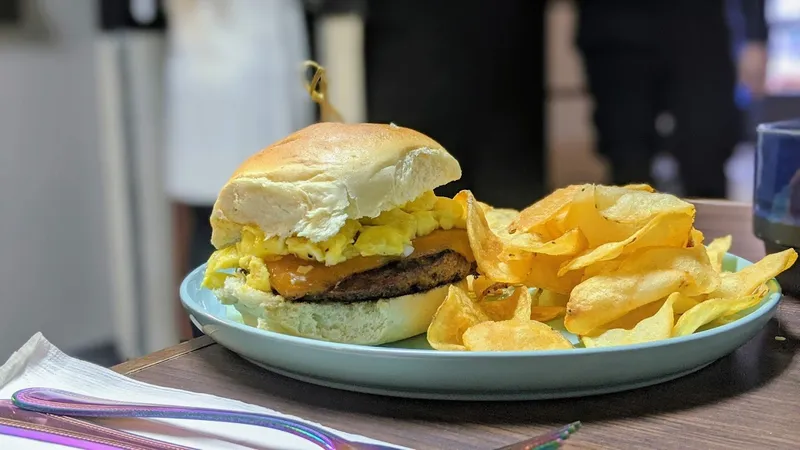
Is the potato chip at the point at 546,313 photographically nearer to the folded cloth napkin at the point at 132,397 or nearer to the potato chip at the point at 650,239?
the potato chip at the point at 650,239

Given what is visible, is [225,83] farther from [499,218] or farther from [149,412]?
[149,412]

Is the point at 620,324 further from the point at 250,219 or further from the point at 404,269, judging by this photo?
the point at 250,219

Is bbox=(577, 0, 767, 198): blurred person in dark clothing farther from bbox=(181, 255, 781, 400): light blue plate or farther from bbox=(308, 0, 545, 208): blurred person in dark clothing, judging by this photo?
bbox=(181, 255, 781, 400): light blue plate

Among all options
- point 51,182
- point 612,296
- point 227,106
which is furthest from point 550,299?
point 51,182

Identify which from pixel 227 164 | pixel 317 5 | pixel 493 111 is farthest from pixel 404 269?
pixel 493 111

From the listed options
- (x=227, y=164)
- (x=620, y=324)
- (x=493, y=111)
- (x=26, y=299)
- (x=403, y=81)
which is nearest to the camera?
(x=620, y=324)

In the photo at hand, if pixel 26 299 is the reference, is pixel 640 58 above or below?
above
